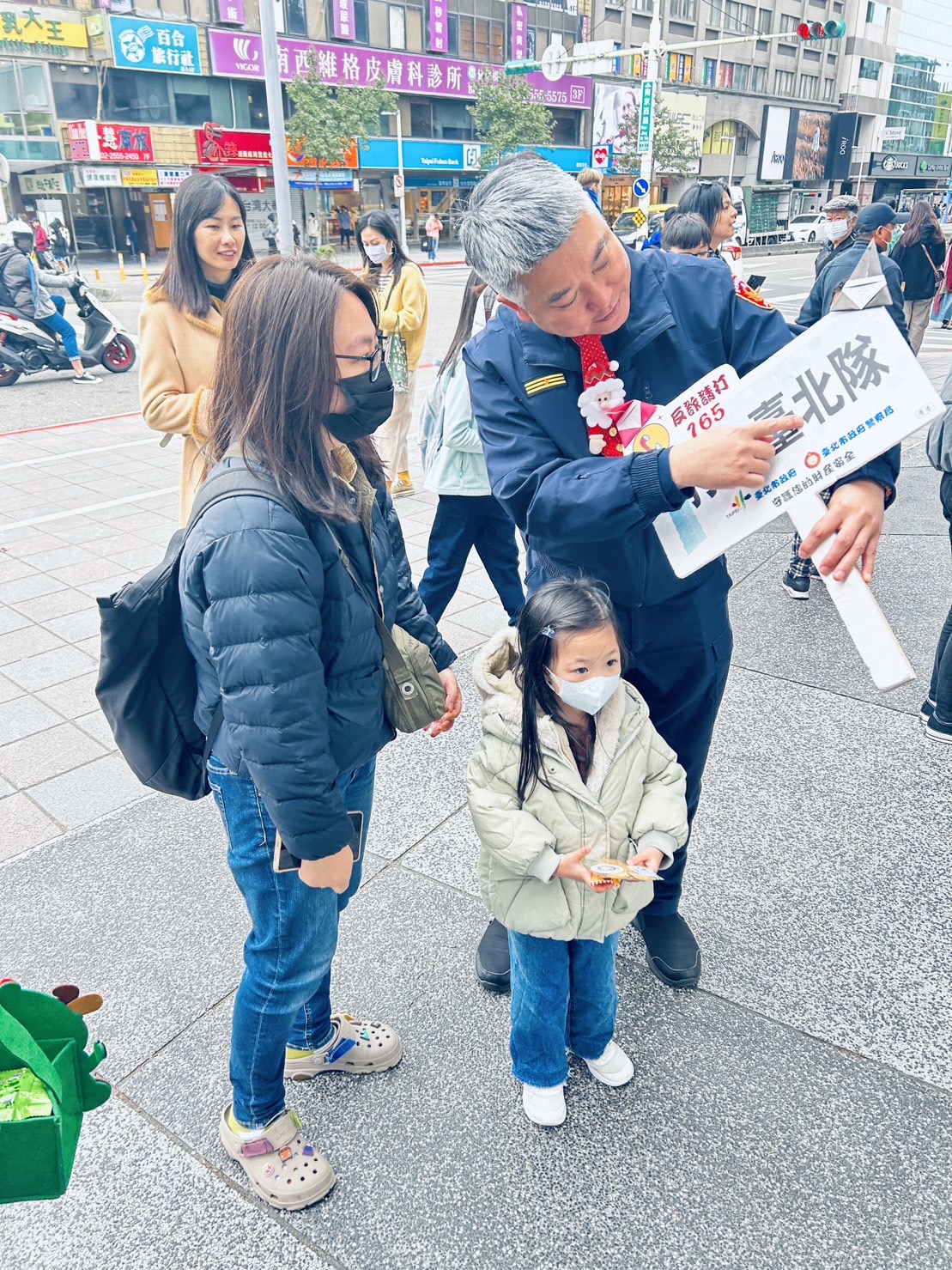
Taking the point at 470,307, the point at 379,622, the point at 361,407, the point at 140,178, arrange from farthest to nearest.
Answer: the point at 140,178 → the point at 470,307 → the point at 379,622 → the point at 361,407

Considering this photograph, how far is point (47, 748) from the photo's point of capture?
3781 millimetres

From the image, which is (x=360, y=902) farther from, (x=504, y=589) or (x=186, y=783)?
(x=504, y=589)

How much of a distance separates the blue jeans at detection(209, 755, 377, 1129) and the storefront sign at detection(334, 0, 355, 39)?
1687 inches

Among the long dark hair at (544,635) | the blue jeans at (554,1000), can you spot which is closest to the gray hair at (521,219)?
the long dark hair at (544,635)

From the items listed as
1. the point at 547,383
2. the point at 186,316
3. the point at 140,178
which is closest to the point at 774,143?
the point at 140,178

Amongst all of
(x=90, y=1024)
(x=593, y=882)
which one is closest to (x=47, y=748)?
(x=90, y=1024)

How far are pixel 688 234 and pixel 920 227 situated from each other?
20.2 feet

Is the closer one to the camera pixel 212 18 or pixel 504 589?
pixel 504 589

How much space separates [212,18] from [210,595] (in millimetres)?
40221

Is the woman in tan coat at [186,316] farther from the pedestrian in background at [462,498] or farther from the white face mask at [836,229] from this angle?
the white face mask at [836,229]

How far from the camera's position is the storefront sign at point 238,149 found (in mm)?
34031

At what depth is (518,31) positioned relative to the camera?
42.6 meters

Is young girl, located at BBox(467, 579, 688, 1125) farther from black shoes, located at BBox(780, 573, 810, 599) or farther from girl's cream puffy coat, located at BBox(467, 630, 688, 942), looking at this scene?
black shoes, located at BBox(780, 573, 810, 599)

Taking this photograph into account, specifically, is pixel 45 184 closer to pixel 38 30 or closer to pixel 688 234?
pixel 38 30
